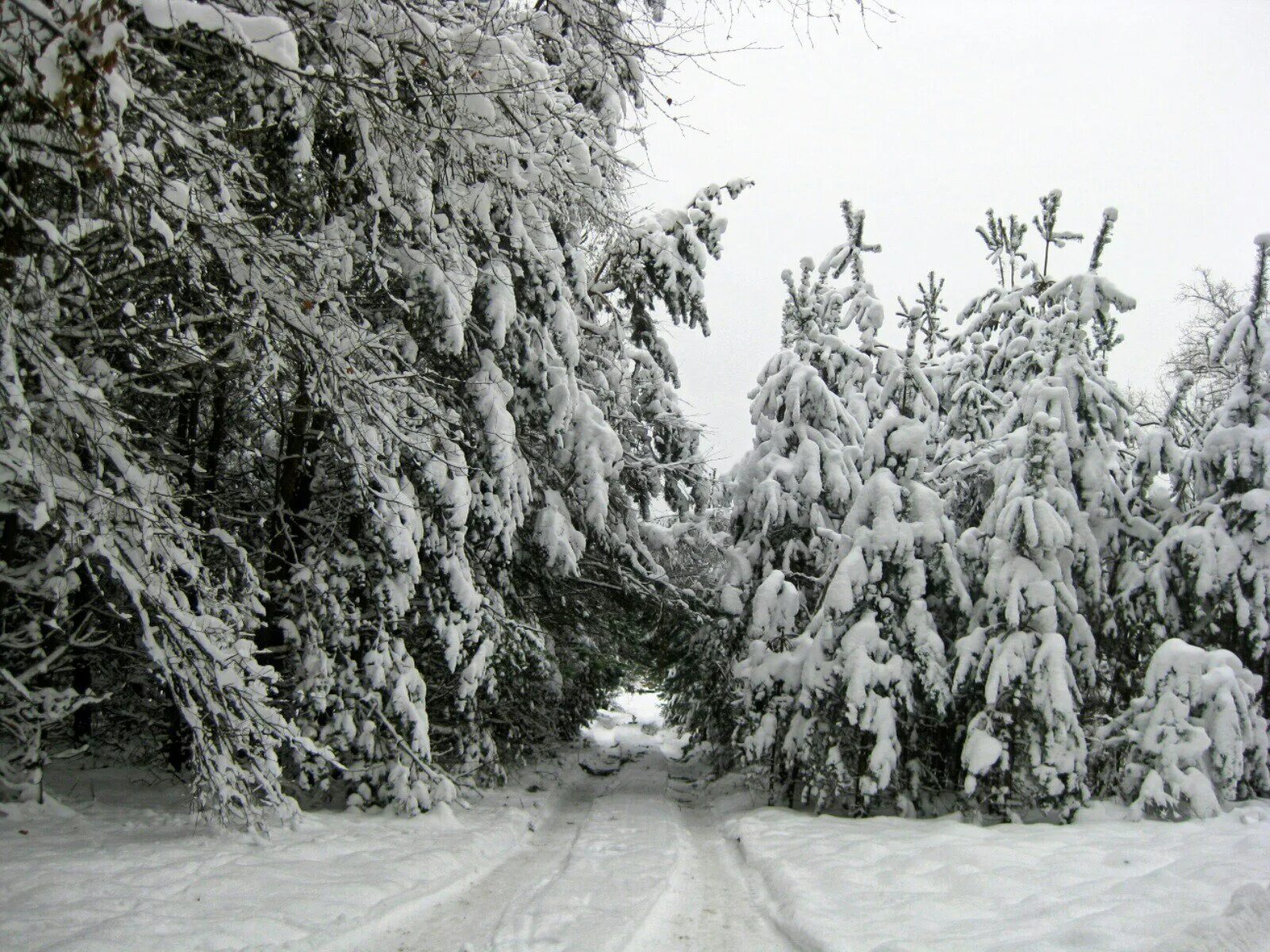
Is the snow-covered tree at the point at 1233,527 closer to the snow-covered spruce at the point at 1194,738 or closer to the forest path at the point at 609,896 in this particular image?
the snow-covered spruce at the point at 1194,738

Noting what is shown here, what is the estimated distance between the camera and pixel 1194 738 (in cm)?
775

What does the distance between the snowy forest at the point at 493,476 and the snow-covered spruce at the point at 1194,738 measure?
0.12ft

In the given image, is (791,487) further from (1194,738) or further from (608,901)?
(608,901)

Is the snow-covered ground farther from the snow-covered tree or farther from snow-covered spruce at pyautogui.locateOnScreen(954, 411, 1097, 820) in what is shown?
the snow-covered tree

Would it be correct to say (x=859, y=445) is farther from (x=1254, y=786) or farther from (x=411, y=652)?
(x=411, y=652)

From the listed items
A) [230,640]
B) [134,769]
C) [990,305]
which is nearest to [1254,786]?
[990,305]

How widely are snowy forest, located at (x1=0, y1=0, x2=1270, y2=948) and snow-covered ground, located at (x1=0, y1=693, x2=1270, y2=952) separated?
24.0 inches

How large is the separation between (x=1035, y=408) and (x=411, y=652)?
318 inches

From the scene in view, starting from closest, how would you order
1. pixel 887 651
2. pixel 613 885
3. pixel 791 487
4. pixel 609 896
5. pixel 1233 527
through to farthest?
pixel 609 896 → pixel 613 885 → pixel 1233 527 → pixel 887 651 → pixel 791 487

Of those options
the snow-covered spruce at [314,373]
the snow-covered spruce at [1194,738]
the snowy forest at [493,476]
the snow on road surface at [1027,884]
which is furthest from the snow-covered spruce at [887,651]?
the snow-covered spruce at [314,373]

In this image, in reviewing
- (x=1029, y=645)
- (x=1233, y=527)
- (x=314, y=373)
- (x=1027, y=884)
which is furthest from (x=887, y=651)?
(x=314, y=373)

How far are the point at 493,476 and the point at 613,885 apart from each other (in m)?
4.15

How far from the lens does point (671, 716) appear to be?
1653cm

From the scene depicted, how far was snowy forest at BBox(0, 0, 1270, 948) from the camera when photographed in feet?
14.4
